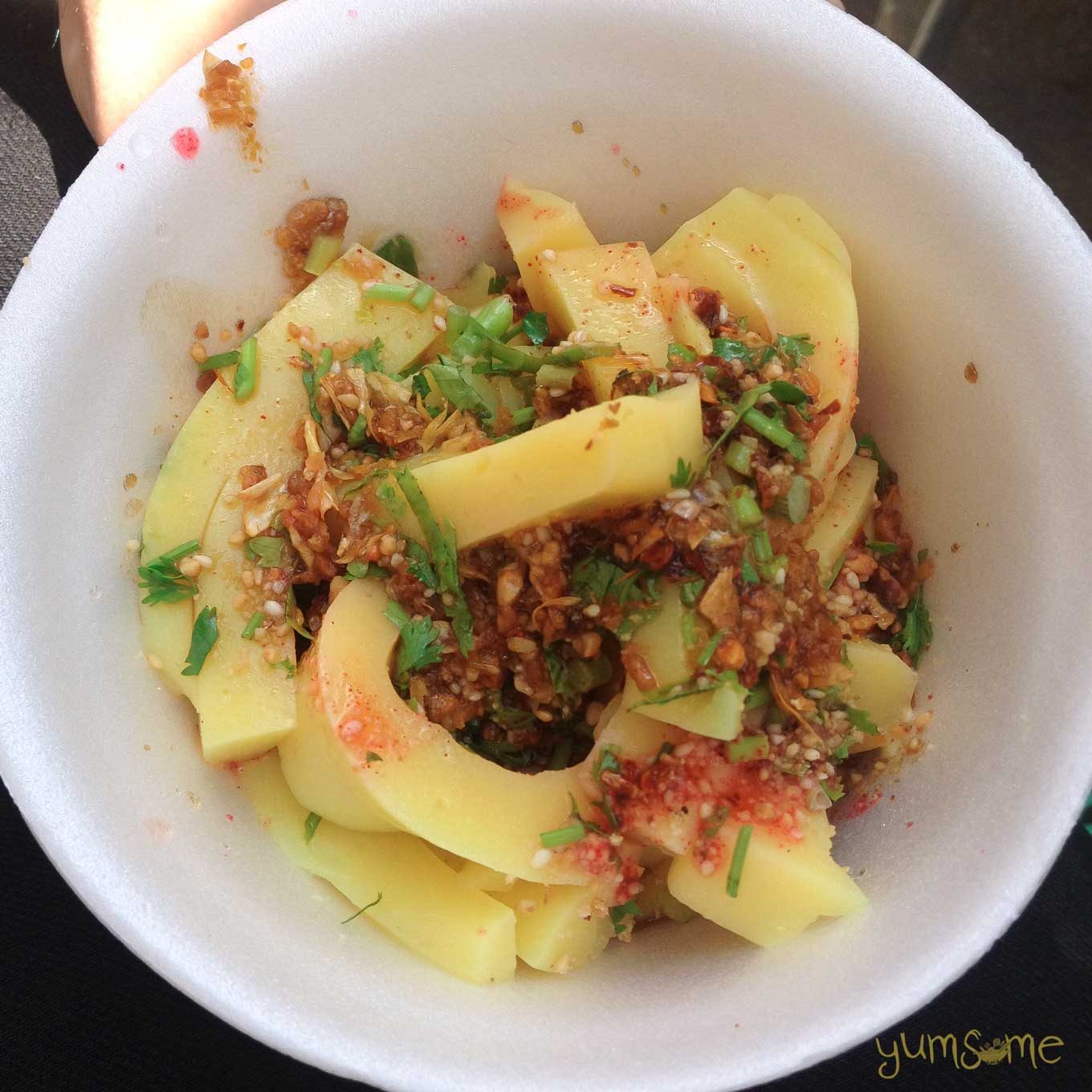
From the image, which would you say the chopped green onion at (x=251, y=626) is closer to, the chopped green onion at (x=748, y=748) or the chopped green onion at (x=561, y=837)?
the chopped green onion at (x=561, y=837)

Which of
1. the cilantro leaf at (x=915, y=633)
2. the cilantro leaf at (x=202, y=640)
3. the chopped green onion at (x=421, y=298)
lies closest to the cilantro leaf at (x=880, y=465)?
the cilantro leaf at (x=915, y=633)

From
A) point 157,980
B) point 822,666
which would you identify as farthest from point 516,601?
point 157,980

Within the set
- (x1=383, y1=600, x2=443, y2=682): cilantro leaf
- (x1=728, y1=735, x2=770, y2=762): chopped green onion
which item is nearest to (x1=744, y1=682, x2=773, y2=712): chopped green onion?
(x1=728, y1=735, x2=770, y2=762): chopped green onion

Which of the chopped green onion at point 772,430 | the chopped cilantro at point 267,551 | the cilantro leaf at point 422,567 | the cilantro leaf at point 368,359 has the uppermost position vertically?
the chopped green onion at point 772,430

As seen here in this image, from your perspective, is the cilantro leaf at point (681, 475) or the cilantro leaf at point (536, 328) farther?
the cilantro leaf at point (536, 328)

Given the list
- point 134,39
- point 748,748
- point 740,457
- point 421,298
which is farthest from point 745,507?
point 134,39

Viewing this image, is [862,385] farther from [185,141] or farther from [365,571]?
[185,141]

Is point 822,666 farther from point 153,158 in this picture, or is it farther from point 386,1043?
point 153,158

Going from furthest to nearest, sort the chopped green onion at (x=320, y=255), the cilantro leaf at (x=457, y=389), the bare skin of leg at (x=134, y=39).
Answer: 1. the bare skin of leg at (x=134, y=39)
2. the chopped green onion at (x=320, y=255)
3. the cilantro leaf at (x=457, y=389)
